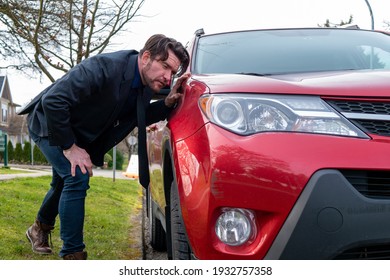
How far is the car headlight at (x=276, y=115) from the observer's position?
6.20ft

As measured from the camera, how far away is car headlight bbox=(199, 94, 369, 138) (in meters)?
1.89

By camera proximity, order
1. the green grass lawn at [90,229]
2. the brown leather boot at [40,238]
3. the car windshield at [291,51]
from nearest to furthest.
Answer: the car windshield at [291,51] < the brown leather boot at [40,238] < the green grass lawn at [90,229]

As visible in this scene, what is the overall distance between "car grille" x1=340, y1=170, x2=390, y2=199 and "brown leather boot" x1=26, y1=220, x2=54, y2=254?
2.71 meters

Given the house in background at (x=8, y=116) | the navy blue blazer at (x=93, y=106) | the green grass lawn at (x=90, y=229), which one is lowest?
the house in background at (x=8, y=116)

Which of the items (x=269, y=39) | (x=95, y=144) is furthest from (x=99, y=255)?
(x=269, y=39)

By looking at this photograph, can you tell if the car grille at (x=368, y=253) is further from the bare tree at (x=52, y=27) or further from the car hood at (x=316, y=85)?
the bare tree at (x=52, y=27)

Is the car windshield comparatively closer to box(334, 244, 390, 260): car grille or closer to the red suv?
the red suv

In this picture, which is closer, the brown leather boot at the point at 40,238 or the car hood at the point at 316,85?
the car hood at the point at 316,85

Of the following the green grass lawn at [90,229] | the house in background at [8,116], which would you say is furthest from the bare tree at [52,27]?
the house in background at [8,116]

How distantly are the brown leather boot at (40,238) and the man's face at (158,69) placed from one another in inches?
62.8

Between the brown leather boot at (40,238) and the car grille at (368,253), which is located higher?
the car grille at (368,253)

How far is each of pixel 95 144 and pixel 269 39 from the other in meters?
1.42

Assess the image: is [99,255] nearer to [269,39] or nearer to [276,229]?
[269,39]

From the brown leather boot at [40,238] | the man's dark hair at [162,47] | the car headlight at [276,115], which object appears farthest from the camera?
the brown leather boot at [40,238]
